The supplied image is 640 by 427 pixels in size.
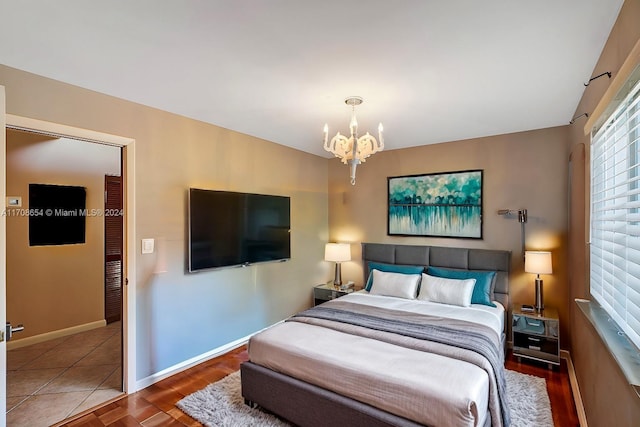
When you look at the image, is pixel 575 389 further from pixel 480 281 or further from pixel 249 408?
pixel 249 408

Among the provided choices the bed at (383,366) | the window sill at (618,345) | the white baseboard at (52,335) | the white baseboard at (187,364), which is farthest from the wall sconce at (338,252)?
the white baseboard at (52,335)

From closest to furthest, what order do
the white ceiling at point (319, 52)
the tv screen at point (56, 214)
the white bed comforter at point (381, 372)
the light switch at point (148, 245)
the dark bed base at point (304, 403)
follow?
Result: the white ceiling at point (319, 52) → the white bed comforter at point (381, 372) → the dark bed base at point (304, 403) → the light switch at point (148, 245) → the tv screen at point (56, 214)

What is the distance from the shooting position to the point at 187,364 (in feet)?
10.3

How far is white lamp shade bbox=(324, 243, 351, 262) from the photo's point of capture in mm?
4477

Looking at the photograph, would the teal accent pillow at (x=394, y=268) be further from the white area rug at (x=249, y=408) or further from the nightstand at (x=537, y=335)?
the white area rug at (x=249, y=408)

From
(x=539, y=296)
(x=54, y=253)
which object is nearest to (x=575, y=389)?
(x=539, y=296)

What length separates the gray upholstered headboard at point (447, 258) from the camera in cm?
355

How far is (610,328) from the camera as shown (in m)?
1.61

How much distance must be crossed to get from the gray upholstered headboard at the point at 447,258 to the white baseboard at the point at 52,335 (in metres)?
3.82

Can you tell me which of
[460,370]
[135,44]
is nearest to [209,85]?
[135,44]

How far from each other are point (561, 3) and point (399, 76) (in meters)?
0.93

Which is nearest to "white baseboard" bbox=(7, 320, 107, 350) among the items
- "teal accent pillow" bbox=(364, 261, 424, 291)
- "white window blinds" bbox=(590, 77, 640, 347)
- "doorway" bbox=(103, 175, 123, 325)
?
"doorway" bbox=(103, 175, 123, 325)

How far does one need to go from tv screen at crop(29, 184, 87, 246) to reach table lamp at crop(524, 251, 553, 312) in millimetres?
5408

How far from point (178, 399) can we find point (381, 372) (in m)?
1.80
